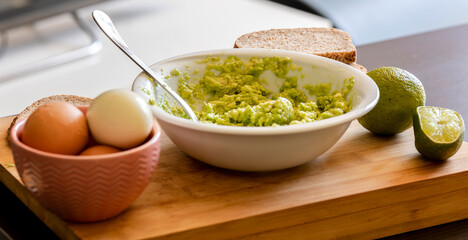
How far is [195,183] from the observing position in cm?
110

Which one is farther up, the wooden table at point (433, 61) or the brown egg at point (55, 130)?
the brown egg at point (55, 130)

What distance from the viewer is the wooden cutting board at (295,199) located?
983 millimetres

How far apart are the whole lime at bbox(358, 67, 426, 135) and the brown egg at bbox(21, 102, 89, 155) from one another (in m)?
0.62

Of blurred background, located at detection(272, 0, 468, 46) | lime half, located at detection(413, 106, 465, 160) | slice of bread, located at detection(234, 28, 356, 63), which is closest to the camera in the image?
lime half, located at detection(413, 106, 465, 160)

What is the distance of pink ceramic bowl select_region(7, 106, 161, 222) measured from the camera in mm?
890

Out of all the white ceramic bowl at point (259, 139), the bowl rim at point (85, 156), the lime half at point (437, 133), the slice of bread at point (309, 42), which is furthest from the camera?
the slice of bread at point (309, 42)

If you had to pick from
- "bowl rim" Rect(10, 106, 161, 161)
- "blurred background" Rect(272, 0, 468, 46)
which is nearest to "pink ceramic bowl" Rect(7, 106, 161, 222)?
"bowl rim" Rect(10, 106, 161, 161)

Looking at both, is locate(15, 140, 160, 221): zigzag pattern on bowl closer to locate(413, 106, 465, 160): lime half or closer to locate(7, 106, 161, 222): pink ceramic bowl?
locate(7, 106, 161, 222): pink ceramic bowl

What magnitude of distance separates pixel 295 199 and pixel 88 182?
347mm

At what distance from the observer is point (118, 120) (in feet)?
3.01

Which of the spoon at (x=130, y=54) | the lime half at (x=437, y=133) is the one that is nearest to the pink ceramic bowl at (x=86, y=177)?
the spoon at (x=130, y=54)

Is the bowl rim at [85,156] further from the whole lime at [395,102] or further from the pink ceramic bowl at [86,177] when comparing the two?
the whole lime at [395,102]

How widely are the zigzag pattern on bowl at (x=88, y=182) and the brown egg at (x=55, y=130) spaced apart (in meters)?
0.03

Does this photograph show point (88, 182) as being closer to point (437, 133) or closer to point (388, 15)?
point (437, 133)
